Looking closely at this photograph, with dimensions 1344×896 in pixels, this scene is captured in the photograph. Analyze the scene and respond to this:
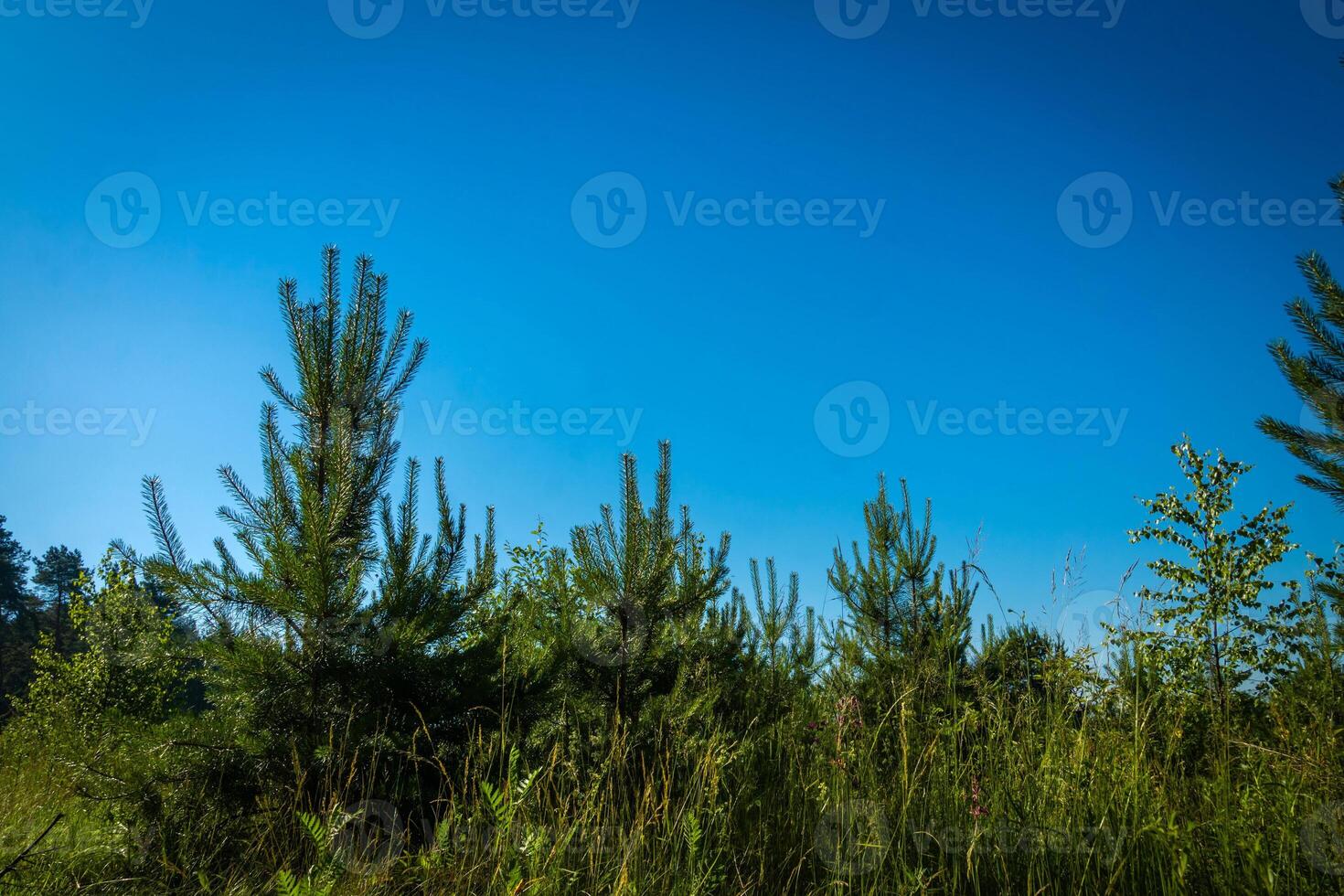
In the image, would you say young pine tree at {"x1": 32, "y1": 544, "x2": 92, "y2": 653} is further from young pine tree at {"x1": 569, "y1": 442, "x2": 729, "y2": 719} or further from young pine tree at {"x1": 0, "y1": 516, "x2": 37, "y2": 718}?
young pine tree at {"x1": 569, "y1": 442, "x2": 729, "y2": 719}

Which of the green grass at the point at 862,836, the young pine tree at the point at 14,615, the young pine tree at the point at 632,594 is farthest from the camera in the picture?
the young pine tree at the point at 14,615

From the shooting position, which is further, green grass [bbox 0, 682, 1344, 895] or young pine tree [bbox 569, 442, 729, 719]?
young pine tree [bbox 569, 442, 729, 719]

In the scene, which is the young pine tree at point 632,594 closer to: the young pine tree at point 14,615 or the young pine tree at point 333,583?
the young pine tree at point 333,583

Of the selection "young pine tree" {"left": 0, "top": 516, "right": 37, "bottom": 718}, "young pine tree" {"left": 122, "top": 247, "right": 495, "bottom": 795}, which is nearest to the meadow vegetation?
"young pine tree" {"left": 122, "top": 247, "right": 495, "bottom": 795}

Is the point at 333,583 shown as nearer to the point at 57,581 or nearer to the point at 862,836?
the point at 862,836

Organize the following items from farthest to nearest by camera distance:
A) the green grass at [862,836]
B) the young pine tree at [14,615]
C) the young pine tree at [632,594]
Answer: the young pine tree at [14,615]
the young pine tree at [632,594]
the green grass at [862,836]

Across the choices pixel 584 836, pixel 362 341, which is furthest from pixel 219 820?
pixel 362 341

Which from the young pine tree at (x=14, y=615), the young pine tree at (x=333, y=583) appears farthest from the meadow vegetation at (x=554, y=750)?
the young pine tree at (x=14, y=615)

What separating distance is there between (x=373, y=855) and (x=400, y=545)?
5.42 feet

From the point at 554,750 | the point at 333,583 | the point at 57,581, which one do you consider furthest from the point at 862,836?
the point at 57,581

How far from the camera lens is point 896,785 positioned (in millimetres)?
3383

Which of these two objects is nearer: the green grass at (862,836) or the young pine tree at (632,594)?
the green grass at (862,836)

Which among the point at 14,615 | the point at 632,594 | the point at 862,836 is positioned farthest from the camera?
the point at 14,615

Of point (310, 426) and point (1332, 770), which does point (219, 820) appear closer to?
point (310, 426)
